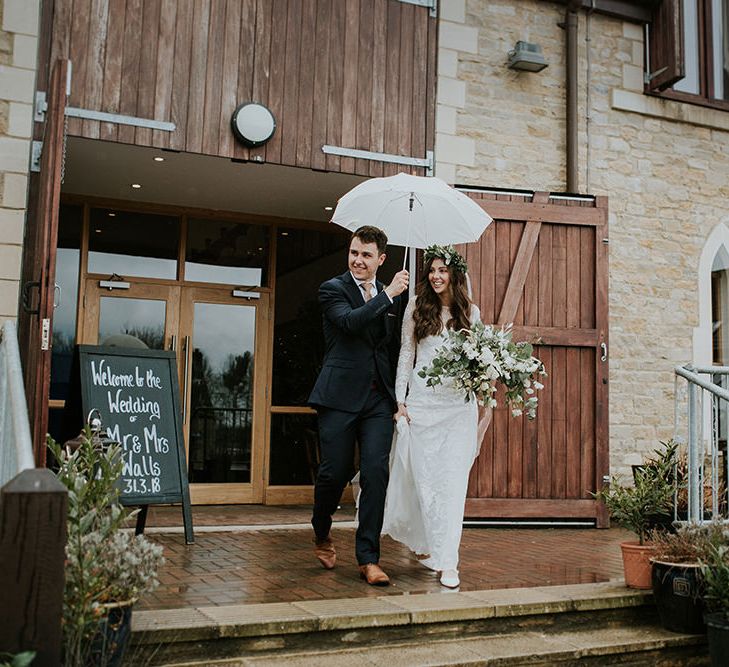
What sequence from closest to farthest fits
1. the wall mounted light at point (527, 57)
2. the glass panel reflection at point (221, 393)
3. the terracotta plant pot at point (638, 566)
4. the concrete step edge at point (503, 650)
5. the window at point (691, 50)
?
the concrete step edge at point (503, 650)
the terracotta plant pot at point (638, 566)
the wall mounted light at point (527, 57)
the window at point (691, 50)
the glass panel reflection at point (221, 393)

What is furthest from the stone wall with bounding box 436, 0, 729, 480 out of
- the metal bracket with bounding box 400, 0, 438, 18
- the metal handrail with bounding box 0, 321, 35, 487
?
the metal handrail with bounding box 0, 321, 35, 487

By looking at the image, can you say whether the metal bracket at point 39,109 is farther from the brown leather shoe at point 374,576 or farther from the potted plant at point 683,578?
the potted plant at point 683,578

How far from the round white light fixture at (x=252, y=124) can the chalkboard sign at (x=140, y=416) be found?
1696 millimetres

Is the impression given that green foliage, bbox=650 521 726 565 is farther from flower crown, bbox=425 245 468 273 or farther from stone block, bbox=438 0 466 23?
stone block, bbox=438 0 466 23

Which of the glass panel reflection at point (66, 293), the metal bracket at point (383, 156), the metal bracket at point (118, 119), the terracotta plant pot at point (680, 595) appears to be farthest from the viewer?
the glass panel reflection at point (66, 293)

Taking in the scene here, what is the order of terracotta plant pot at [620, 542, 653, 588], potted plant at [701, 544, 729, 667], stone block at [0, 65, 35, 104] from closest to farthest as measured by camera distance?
potted plant at [701, 544, 729, 667], terracotta plant pot at [620, 542, 653, 588], stone block at [0, 65, 35, 104]

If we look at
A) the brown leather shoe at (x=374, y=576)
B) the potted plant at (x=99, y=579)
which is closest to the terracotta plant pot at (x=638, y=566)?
the brown leather shoe at (x=374, y=576)

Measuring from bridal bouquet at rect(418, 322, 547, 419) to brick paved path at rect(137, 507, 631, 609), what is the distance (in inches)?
40.2

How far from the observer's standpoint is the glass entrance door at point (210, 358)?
7285 millimetres

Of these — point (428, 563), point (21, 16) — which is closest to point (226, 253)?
point (21, 16)

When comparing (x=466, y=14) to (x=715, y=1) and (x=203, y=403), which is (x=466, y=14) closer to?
(x=715, y=1)

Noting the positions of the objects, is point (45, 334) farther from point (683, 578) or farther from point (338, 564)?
point (683, 578)

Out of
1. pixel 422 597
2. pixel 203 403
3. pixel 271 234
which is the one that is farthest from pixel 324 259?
pixel 422 597

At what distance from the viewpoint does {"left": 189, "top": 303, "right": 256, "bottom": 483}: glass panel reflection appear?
7.46 metres
